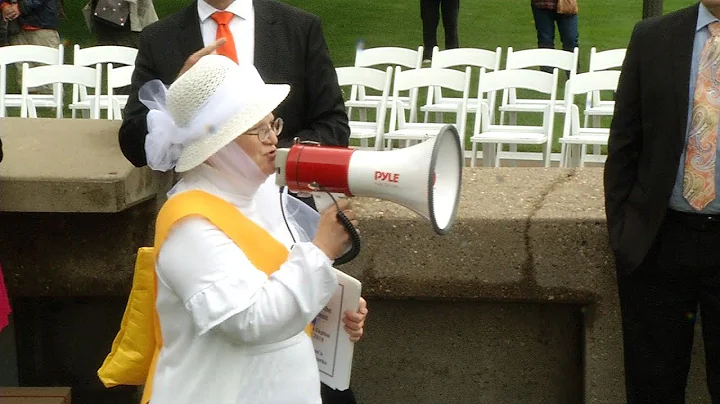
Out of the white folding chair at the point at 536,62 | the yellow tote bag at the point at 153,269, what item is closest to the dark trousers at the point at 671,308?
the yellow tote bag at the point at 153,269

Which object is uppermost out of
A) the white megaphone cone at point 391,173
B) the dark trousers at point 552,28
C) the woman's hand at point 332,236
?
the dark trousers at point 552,28

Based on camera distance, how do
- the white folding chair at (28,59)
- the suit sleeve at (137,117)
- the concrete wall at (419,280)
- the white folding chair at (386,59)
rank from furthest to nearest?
the white folding chair at (386,59), the white folding chair at (28,59), the concrete wall at (419,280), the suit sleeve at (137,117)

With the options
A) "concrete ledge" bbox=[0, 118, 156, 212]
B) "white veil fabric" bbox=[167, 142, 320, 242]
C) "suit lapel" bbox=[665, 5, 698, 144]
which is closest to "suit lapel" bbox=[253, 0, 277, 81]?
"concrete ledge" bbox=[0, 118, 156, 212]

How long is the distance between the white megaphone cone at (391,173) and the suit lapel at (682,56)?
1402 mm

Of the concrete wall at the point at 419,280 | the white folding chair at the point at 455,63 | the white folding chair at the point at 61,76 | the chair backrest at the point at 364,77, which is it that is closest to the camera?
the concrete wall at the point at 419,280

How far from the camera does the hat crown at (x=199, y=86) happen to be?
7.66 feet

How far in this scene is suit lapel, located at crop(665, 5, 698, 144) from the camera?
355 cm

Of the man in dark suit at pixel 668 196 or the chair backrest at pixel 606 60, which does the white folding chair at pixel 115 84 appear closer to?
the chair backrest at pixel 606 60

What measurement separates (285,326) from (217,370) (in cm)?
22

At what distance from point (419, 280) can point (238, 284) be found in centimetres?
184

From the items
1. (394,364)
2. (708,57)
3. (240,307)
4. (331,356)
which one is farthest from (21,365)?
(708,57)

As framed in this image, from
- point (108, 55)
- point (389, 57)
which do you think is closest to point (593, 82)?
point (389, 57)

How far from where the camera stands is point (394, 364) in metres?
4.35

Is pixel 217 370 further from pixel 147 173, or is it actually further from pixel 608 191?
pixel 608 191
